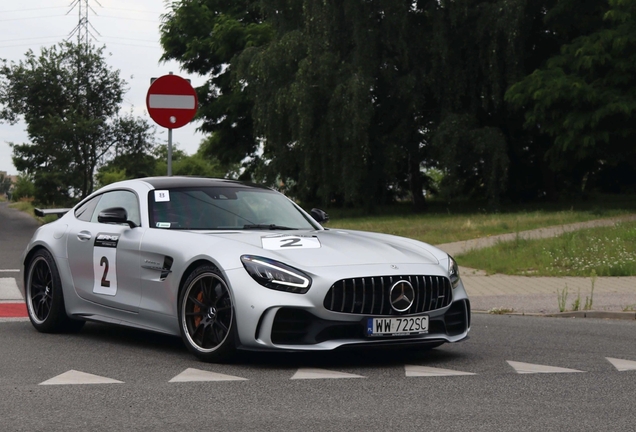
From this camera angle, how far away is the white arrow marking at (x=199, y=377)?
288 inches

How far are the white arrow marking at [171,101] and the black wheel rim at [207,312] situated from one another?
6.51 metres

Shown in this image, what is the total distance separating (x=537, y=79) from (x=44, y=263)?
2605cm

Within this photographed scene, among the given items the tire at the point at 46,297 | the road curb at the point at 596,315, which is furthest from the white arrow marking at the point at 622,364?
the tire at the point at 46,297

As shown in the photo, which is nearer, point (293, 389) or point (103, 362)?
point (293, 389)

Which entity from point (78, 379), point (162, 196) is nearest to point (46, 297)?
point (162, 196)

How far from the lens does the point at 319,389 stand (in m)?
7.00

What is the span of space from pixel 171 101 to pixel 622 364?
7742mm

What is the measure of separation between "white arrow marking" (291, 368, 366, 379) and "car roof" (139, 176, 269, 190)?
2177 mm

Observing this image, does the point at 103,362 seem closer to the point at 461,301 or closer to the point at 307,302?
the point at 307,302

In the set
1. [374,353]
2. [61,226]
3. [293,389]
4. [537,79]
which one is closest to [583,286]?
[374,353]

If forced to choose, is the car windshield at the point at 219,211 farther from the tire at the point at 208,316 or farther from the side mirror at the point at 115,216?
the tire at the point at 208,316

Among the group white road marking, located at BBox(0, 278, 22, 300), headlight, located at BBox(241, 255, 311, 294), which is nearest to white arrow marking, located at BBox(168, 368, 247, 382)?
headlight, located at BBox(241, 255, 311, 294)

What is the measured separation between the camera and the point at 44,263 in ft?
32.6

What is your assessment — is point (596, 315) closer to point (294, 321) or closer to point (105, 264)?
point (294, 321)
